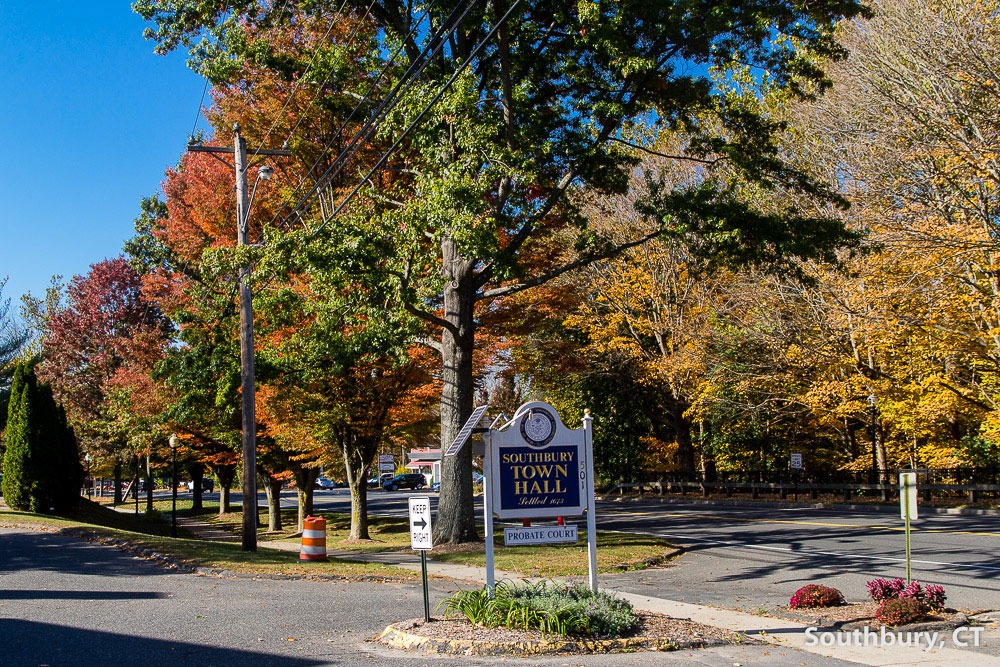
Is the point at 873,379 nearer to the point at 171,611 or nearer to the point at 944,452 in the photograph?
the point at 944,452

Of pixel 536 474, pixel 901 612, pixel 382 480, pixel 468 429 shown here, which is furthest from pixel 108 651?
pixel 382 480

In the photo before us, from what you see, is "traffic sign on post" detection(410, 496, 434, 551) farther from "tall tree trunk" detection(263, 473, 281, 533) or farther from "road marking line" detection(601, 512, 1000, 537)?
"tall tree trunk" detection(263, 473, 281, 533)

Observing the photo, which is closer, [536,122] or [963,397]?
[536,122]

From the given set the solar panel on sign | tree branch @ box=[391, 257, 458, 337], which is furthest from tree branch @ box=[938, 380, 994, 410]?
the solar panel on sign

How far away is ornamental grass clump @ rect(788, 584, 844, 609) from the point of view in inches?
388

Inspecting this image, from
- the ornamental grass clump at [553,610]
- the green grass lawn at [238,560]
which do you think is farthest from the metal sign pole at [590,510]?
the green grass lawn at [238,560]

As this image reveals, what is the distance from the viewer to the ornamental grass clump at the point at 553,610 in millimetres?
8484

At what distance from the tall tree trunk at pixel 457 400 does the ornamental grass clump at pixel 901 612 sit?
980 cm

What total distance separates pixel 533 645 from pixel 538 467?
238 centimetres

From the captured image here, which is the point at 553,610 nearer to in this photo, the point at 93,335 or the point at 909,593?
the point at 909,593

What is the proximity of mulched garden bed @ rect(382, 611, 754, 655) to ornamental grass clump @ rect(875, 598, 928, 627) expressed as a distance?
158 cm

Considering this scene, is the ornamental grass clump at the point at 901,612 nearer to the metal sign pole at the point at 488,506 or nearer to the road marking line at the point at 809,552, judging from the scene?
the metal sign pole at the point at 488,506

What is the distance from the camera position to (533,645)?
806cm

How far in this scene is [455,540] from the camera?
1761cm
